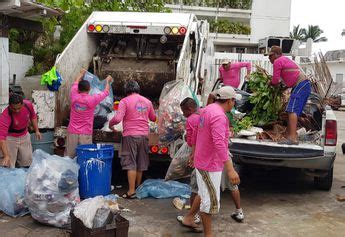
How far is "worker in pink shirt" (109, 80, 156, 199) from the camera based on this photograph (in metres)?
5.51

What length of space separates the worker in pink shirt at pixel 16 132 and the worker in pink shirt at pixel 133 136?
1.00 metres

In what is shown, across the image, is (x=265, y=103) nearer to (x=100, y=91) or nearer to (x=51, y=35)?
(x=100, y=91)

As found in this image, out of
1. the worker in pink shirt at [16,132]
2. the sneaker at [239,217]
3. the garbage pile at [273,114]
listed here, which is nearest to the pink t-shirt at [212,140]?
the sneaker at [239,217]

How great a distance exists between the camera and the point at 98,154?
5199 millimetres

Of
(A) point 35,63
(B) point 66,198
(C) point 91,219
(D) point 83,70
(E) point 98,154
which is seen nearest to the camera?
(C) point 91,219

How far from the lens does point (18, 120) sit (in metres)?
5.34

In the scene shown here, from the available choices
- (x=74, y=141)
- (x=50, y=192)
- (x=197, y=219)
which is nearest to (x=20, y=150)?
(x=74, y=141)

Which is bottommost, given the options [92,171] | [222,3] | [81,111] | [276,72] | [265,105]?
[92,171]

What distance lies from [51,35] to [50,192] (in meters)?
7.00

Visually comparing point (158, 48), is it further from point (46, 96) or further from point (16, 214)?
point (16, 214)

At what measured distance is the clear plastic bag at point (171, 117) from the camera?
18.1ft

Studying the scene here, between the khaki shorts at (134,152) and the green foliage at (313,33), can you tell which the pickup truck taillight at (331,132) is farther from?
the green foliage at (313,33)

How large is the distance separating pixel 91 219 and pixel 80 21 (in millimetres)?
6931

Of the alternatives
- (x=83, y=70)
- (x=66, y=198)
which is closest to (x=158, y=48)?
(x=83, y=70)
